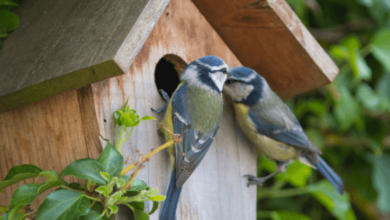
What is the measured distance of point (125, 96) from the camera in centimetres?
112

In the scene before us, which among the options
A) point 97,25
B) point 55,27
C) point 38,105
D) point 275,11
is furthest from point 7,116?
point 275,11

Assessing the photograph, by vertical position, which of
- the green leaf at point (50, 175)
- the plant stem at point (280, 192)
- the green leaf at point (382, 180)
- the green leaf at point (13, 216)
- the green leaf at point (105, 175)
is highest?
the green leaf at point (50, 175)

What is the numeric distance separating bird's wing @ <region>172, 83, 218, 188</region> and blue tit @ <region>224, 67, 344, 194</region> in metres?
0.27

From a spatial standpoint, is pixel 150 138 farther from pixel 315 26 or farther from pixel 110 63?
pixel 315 26

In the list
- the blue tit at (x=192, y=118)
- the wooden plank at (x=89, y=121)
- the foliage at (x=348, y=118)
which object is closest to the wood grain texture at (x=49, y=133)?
the wooden plank at (x=89, y=121)

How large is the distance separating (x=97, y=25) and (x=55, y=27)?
0.67 ft

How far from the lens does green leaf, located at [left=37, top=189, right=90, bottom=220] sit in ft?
2.82

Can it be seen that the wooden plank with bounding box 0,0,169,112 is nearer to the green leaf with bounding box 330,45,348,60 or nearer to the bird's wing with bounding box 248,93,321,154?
the bird's wing with bounding box 248,93,321,154

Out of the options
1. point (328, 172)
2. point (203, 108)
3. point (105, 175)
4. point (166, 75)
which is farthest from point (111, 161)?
point (328, 172)

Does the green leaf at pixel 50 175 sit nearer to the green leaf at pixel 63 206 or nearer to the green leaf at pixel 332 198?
the green leaf at pixel 63 206

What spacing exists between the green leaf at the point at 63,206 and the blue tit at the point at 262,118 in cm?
73

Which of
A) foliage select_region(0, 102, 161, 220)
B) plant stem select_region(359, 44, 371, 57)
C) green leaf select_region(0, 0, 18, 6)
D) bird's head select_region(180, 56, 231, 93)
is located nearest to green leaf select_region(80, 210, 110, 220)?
foliage select_region(0, 102, 161, 220)

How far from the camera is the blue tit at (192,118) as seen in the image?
1.12m

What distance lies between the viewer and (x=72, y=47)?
1.05 m
